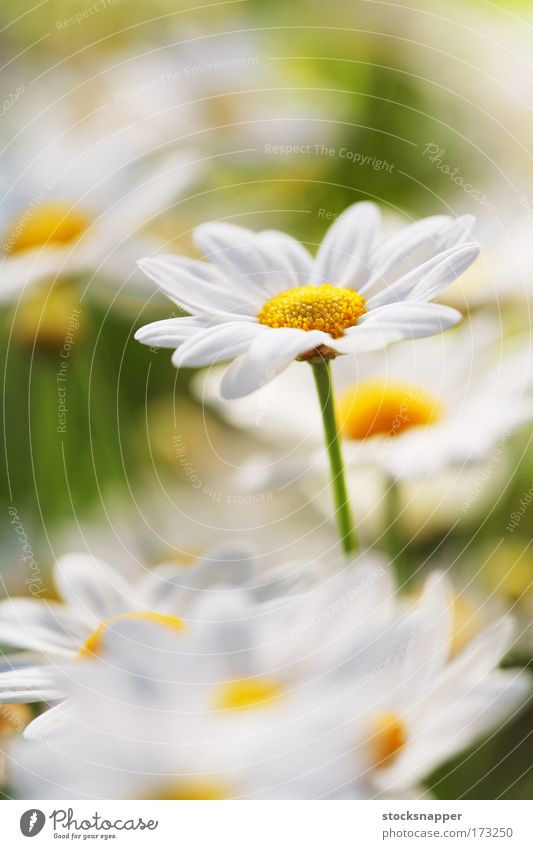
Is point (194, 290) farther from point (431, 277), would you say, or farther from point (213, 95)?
point (213, 95)

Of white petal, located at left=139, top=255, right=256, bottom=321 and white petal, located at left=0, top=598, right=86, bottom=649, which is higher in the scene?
white petal, located at left=139, top=255, right=256, bottom=321

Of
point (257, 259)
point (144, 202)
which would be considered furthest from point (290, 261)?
point (144, 202)

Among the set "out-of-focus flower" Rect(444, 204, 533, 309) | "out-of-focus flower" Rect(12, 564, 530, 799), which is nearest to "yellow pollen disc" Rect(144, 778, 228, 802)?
Answer: "out-of-focus flower" Rect(12, 564, 530, 799)

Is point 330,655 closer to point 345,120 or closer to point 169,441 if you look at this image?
point 169,441

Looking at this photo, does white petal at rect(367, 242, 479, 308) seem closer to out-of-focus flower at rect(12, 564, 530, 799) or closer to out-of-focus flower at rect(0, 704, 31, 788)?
out-of-focus flower at rect(12, 564, 530, 799)
